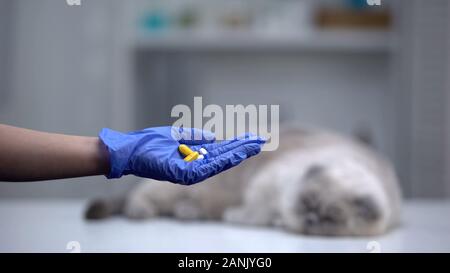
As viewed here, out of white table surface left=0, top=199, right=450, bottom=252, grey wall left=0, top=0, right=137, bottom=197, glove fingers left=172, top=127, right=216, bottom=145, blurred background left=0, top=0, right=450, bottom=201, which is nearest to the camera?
glove fingers left=172, top=127, right=216, bottom=145

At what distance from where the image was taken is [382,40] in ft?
10.2

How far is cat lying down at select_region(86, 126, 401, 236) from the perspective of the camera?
4.90 feet

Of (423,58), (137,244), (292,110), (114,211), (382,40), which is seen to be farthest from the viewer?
(292,110)

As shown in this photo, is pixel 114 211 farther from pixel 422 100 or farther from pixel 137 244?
pixel 422 100

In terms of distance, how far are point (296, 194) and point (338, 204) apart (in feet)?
0.44

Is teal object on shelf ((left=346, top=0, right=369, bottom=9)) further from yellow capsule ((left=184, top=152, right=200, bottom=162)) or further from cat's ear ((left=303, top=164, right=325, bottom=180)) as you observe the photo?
yellow capsule ((left=184, top=152, right=200, bottom=162))

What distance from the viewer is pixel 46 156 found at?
93 centimetres

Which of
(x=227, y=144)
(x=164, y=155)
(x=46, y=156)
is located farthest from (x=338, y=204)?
(x=46, y=156)

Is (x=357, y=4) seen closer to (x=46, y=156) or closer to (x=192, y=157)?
(x=192, y=157)

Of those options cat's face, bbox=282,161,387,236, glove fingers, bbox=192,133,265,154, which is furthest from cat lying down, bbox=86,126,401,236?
glove fingers, bbox=192,133,265,154

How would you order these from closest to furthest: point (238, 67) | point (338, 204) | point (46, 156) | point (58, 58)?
point (46, 156)
point (338, 204)
point (58, 58)
point (238, 67)

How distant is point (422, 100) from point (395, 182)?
1.22 m

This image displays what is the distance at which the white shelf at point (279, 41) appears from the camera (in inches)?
123
